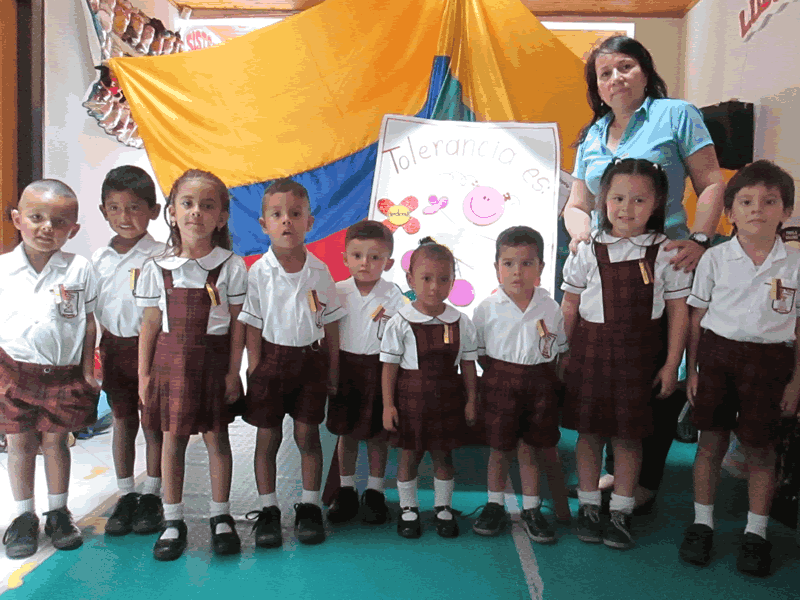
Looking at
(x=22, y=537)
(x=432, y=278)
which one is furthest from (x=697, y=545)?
(x=22, y=537)

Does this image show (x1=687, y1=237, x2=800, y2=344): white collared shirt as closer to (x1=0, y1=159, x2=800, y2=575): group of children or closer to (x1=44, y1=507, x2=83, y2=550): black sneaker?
(x1=0, y1=159, x2=800, y2=575): group of children

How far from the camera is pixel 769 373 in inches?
72.6

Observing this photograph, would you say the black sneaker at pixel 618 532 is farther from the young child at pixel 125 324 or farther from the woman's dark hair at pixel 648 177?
the young child at pixel 125 324

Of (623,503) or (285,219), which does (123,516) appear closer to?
(285,219)

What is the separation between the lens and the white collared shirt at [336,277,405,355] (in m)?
2.17

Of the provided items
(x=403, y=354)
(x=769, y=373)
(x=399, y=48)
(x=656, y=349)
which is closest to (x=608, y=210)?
(x=656, y=349)

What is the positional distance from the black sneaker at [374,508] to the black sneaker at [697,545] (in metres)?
1.00

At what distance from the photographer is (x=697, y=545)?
1926 millimetres

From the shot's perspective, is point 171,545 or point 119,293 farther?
point 119,293

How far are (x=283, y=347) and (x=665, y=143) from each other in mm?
1465

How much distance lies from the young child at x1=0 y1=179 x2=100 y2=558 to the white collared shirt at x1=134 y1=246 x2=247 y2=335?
0.94ft

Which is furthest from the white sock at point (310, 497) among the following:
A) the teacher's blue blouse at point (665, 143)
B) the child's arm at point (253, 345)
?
the teacher's blue blouse at point (665, 143)

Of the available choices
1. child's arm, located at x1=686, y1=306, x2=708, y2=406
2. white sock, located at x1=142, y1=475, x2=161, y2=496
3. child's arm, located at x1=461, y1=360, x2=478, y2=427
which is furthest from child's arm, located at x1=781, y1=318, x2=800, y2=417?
white sock, located at x1=142, y1=475, x2=161, y2=496

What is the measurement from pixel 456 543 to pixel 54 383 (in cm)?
144
